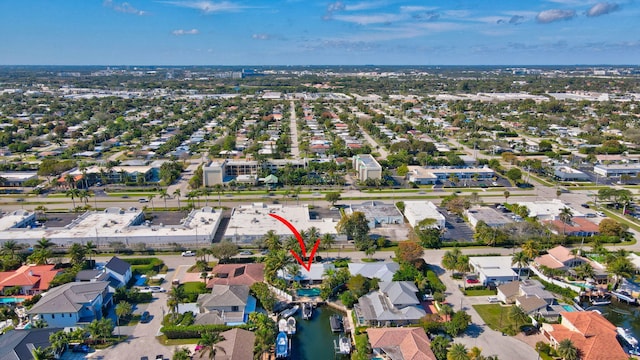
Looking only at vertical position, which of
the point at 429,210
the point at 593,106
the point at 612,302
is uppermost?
the point at 593,106

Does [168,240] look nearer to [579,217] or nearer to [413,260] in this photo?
[413,260]

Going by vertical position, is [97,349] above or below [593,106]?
below

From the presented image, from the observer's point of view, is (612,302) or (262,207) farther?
(262,207)

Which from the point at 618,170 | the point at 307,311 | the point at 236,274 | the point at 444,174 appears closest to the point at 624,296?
the point at 307,311

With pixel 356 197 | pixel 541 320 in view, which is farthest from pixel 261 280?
pixel 356 197

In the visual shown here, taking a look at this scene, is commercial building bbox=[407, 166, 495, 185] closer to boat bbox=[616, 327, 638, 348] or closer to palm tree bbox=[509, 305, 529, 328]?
palm tree bbox=[509, 305, 529, 328]

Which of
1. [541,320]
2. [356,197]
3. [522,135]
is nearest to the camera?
[541,320]

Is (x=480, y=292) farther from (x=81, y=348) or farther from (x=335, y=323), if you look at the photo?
(x=81, y=348)

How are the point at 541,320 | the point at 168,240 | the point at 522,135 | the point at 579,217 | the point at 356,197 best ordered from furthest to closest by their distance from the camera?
the point at 522,135 → the point at 356,197 → the point at 579,217 → the point at 168,240 → the point at 541,320
